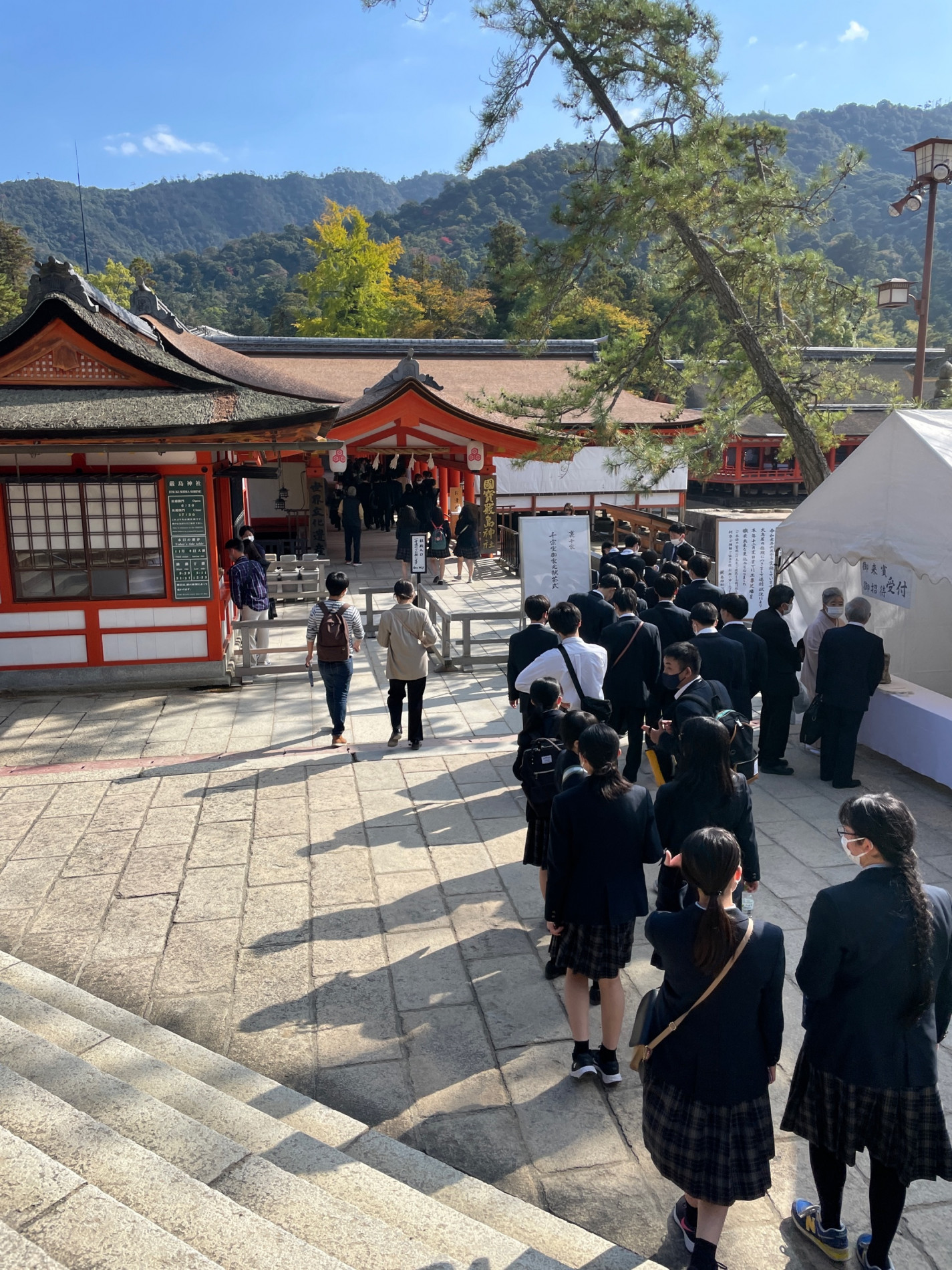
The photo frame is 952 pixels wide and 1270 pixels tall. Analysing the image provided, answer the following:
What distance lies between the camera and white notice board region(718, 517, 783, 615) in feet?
33.7

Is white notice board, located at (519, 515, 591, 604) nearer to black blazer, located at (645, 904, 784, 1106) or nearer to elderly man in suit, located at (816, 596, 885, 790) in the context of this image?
elderly man in suit, located at (816, 596, 885, 790)

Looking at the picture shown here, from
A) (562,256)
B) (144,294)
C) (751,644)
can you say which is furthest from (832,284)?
(144,294)

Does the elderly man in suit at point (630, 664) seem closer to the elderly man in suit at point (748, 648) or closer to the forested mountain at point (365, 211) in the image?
the elderly man in suit at point (748, 648)

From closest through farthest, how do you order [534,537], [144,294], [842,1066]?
[842,1066], [534,537], [144,294]

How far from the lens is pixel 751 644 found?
6.56 metres

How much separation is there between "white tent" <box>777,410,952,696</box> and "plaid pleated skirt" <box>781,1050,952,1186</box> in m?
5.16

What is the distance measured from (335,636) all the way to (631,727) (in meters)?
A: 2.63

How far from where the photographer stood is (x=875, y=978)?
2725 mm

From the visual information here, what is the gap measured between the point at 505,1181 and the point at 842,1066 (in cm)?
135

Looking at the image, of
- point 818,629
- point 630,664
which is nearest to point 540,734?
point 630,664

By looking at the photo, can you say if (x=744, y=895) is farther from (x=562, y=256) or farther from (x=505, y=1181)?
(x=562, y=256)

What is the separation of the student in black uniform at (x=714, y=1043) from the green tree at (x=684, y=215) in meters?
8.28

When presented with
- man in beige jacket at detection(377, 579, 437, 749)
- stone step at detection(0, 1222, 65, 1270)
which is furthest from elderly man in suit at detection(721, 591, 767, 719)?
stone step at detection(0, 1222, 65, 1270)

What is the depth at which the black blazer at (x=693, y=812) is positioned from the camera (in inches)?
157
